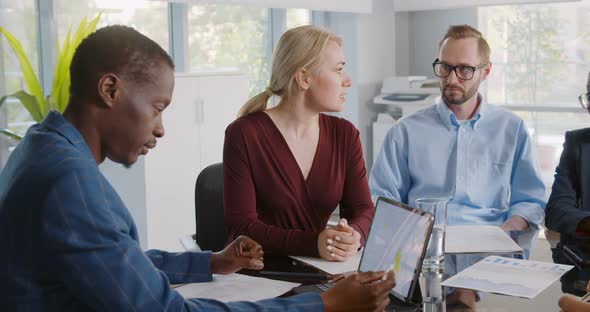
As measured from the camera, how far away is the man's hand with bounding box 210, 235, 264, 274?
5.93 ft

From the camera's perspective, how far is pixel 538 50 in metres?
5.54

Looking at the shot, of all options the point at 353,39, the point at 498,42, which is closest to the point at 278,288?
the point at 353,39

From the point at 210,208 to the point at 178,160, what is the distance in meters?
1.76

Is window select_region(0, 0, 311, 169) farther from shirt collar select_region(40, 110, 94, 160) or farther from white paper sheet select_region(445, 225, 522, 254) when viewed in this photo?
shirt collar select_region(40, 110, 94, 160)

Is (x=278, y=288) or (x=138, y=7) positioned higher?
(x=138, y=7)

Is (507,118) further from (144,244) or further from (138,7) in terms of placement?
(138,7)

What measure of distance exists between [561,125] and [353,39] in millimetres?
1647

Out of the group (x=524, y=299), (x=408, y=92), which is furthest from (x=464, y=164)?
(x=408, y=92)

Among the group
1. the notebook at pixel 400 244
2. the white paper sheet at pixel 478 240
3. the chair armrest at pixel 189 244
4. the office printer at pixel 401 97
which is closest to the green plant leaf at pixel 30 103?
the chair armrest at pixel 189 244

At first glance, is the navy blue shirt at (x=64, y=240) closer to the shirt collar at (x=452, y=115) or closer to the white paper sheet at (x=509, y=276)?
the white paper sheet at (x=509, y=276)

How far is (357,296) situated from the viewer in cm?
137

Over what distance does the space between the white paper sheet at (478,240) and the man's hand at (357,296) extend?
2.21ft

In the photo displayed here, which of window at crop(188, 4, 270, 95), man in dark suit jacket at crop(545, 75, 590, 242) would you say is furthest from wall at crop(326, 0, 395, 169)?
man in dark suit jacket at crop(545, 75, 590, 242)

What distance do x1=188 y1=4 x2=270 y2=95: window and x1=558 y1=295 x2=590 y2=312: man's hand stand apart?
144 inches
